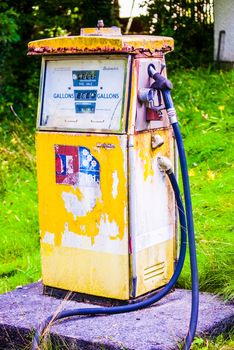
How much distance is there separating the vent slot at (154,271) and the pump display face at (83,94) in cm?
87

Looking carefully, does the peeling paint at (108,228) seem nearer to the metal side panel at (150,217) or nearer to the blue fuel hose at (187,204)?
the metal side panel at (150,217)

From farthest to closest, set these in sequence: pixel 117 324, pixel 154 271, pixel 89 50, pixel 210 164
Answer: pixel 210 164, pixel 154 271, pixel 89 50, pixel 117 324

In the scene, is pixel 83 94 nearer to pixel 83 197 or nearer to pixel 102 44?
pixel 102 44

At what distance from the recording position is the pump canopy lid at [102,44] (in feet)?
13.9

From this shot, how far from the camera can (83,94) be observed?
4449mm

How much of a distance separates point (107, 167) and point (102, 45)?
69cm

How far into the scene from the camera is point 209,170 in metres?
7.44

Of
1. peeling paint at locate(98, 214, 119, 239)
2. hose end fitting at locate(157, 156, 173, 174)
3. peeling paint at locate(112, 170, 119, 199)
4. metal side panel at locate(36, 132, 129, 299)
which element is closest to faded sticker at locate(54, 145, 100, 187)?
metal side panel at locate(36, 132, 129, 299)

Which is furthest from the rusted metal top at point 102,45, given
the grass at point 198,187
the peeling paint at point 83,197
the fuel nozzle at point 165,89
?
the grass at point 198,187

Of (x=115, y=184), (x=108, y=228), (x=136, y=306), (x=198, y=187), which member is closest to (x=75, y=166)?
(x=115, y=184)

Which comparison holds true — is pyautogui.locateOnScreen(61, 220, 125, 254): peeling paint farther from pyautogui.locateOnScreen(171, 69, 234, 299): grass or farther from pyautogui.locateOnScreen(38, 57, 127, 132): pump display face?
pyautogui.locateOnScreen(171, 69, 234, 299): grass

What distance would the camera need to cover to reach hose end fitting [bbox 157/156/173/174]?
14.8ft

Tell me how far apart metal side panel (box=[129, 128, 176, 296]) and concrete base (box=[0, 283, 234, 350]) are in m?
0.18

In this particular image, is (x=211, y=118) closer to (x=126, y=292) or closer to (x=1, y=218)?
(x=1, y=218)
